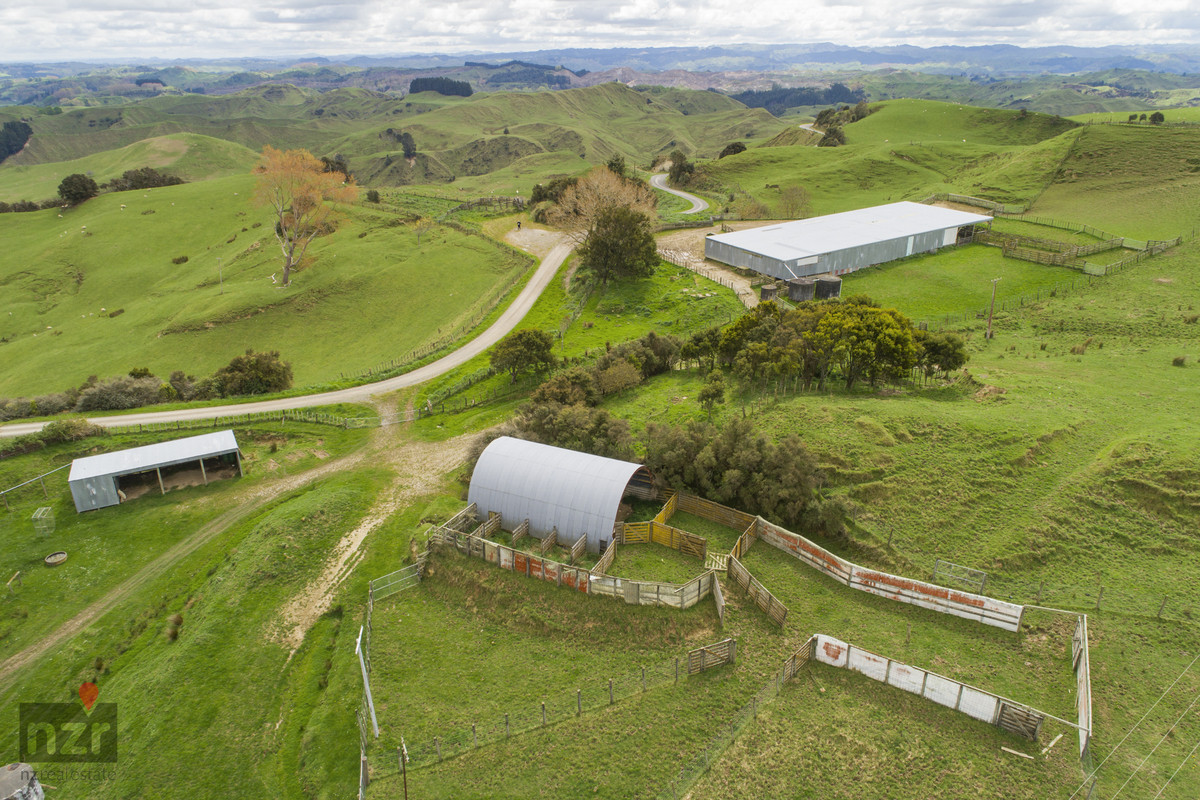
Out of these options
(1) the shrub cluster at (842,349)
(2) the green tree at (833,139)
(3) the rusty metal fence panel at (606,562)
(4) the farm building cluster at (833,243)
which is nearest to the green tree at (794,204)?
(4) the farm building cluster at (833,243)

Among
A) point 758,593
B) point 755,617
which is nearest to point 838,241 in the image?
point 758,593

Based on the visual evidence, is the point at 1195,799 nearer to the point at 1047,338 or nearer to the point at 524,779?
the point at 524,779

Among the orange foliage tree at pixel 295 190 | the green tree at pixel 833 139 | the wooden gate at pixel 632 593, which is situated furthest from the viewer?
the green tree at pixel 833 139

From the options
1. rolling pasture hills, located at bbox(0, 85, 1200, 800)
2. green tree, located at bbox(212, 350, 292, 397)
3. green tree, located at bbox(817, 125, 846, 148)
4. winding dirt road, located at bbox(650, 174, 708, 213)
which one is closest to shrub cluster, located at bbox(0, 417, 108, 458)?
rolling pasture hills, located at bbox(0, 85, 1200, 800)

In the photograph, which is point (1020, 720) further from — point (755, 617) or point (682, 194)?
point (682, 194)

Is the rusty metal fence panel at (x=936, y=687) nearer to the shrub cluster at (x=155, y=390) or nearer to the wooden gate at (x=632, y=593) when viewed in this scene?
the wooden gate at (x=632, y=593)

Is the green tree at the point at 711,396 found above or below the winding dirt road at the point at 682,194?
below

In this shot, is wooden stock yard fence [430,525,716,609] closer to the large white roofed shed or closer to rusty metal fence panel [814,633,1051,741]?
rusty metal fence panel [814,633,1051,741]
